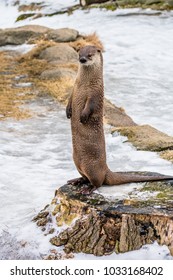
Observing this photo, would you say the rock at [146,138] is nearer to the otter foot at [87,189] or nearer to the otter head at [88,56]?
the otter foot at [87,189]

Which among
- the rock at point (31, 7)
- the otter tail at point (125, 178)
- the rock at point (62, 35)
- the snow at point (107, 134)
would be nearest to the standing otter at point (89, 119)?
the otter tail at point (125, 178)

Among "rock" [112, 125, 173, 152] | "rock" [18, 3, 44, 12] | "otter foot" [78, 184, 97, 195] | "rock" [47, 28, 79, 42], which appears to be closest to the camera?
"otter foot" [78, 184, 97, 195]

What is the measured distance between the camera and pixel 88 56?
5.32 metres

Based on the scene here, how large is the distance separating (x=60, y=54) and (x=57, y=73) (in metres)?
2.12

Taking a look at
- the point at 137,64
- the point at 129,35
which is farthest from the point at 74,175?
the point at 129,35

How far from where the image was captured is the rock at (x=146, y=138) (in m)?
8.90

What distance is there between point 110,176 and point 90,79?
96 centimetres

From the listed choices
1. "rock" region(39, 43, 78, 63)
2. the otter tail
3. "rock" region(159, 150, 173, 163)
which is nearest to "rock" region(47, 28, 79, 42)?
"rock" region(39, 43, 78, 63)

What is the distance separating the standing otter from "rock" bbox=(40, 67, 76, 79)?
801 centimetres

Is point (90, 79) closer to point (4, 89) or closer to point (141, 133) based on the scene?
point (141, 133)

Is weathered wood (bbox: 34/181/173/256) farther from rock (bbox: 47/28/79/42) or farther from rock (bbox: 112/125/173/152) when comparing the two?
rock (bbox: 47/28/79/42)

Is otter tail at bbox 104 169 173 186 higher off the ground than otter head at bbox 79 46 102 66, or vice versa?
otter head at bbox 79 46 102 66

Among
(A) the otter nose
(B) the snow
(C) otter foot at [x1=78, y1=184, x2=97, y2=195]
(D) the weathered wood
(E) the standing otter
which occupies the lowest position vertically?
(B) the snow

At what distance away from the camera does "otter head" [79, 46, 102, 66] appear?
5.29 meters
